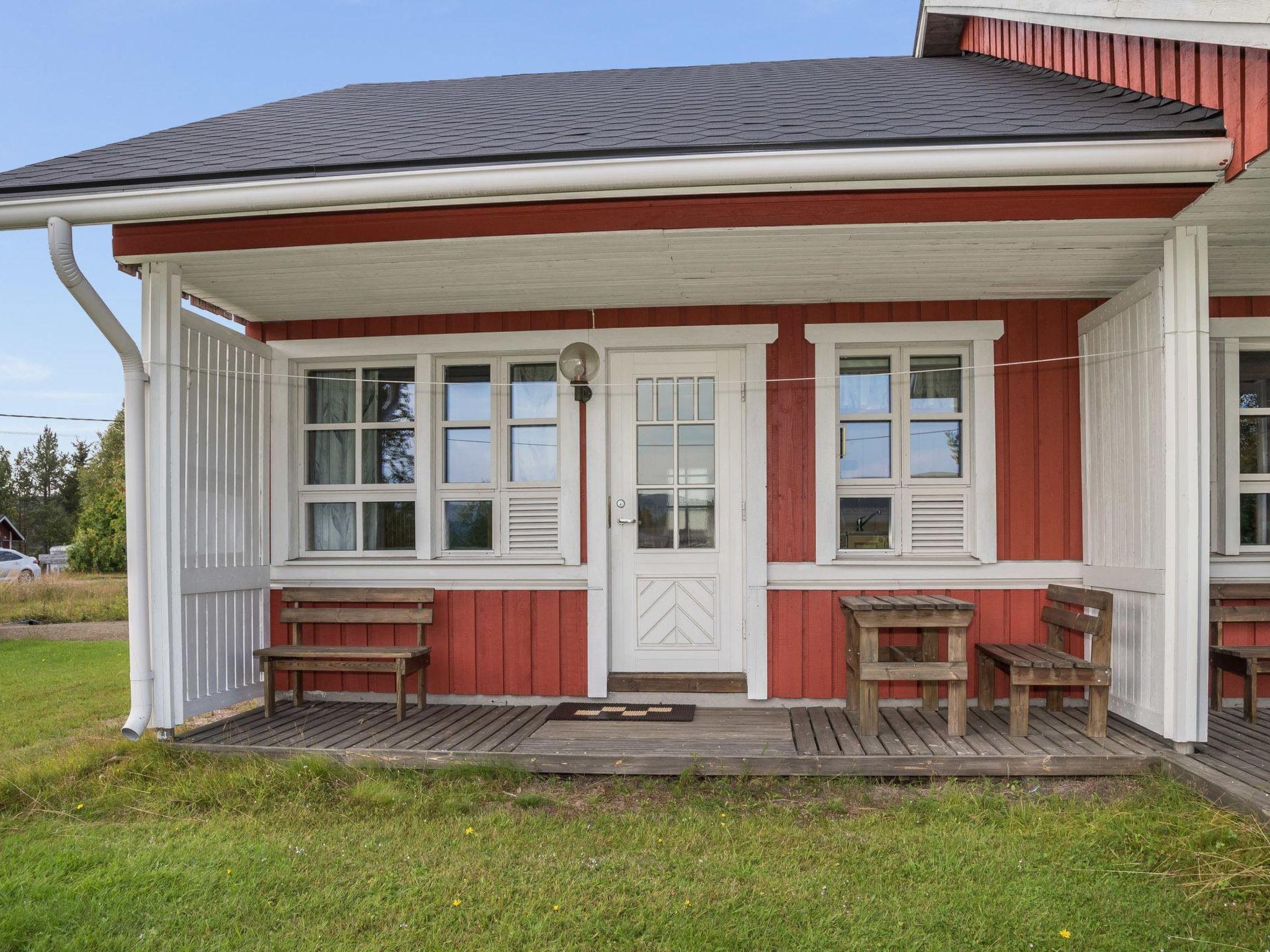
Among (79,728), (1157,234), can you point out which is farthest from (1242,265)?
(79,728)

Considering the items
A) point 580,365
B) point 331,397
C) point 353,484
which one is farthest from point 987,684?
point 331,397

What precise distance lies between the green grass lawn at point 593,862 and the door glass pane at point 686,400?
2.22 m

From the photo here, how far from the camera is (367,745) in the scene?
3.96m

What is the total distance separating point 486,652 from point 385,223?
2614 millimetres

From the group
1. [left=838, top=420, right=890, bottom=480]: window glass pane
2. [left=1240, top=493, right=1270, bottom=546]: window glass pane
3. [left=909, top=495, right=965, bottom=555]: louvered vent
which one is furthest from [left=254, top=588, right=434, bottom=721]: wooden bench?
[left=1240, top=493, right=1270, bottom=546]: window glass pane

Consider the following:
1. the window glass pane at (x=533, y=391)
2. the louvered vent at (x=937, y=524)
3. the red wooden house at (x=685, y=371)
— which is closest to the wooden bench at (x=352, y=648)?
the red wooden house at (x=685, y=371)

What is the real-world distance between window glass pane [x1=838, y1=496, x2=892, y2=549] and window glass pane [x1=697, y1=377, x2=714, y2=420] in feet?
3.18

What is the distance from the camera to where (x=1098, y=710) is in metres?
3.88

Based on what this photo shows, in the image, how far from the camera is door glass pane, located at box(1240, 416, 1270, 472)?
4914 millimetres

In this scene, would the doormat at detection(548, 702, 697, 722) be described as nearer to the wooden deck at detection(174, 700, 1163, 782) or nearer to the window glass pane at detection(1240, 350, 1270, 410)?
the wooden deck at detection(174, 700, 1163, 782)

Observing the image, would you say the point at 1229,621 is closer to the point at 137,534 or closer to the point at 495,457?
the point at 495,457

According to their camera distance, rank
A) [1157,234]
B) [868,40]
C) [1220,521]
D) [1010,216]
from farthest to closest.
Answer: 1. [868,40]
2. [1220,521]
3. [1157,234]
4. [1010,216]

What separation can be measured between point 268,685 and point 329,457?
1.51 meters

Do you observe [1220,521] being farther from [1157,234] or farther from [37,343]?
[37,343]
